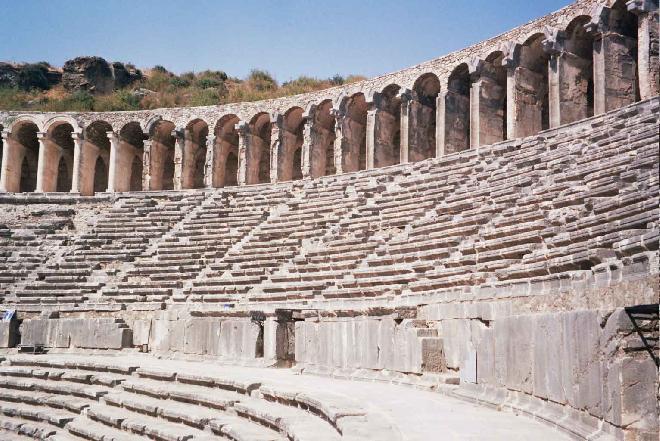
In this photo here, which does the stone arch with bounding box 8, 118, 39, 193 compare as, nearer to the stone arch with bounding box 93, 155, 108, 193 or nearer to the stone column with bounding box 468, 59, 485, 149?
the stone arch with bounding box 93, 155, 108, 193

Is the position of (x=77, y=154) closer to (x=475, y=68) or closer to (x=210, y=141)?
(x=210, y=141)

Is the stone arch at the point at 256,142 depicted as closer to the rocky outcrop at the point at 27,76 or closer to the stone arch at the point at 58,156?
the stone arch at the point at 58,156

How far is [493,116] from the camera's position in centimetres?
2095

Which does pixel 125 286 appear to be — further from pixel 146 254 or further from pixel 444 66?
pixel 444 66

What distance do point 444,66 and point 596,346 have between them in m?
16.9

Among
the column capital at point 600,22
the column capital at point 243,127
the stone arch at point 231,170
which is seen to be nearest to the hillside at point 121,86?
the stone arch at point 231,170

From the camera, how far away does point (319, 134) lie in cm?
2494

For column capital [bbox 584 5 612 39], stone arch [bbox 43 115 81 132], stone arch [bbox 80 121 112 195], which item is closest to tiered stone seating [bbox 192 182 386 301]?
column capital [bbox 584 5 612 39]

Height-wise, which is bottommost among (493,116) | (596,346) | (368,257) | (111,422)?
(111,422)

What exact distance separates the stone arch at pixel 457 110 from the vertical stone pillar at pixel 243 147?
24.9 ft

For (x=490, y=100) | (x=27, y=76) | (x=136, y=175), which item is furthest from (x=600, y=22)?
(x=27, y=76)

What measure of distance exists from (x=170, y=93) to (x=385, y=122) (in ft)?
49.3

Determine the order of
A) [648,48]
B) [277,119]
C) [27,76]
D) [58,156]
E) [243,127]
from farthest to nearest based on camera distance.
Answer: [27,76] < [58,156] < [243,127] < [277,119] < [648,48]

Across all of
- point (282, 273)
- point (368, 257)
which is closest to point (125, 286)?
point (282, 273)
